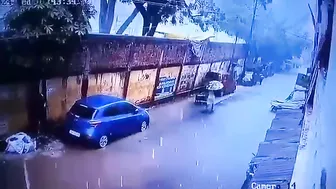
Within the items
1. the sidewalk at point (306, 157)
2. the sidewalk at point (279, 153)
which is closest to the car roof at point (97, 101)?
the sidewalk at point (279, 153)

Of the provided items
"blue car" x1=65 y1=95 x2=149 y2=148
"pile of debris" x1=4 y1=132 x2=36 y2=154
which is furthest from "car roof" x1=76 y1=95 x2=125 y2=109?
"pile of debris" x1=4 y1=132 x2=36 y2=154

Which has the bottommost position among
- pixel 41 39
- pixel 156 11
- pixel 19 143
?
pixel 19 143

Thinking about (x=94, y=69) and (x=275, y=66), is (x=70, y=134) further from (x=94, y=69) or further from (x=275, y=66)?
(x=275, y=66)

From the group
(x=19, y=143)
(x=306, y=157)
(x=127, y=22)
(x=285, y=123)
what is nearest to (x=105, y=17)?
(x=127, y=22)

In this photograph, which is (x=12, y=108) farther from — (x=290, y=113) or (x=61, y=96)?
(x=290, y=113)

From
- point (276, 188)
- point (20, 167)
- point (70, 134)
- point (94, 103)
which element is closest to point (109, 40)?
point (94, 103)

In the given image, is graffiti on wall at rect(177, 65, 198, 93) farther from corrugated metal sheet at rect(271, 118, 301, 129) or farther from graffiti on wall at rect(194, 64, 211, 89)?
corrugated metal sheet at rect(271, 118, 301, 129)
